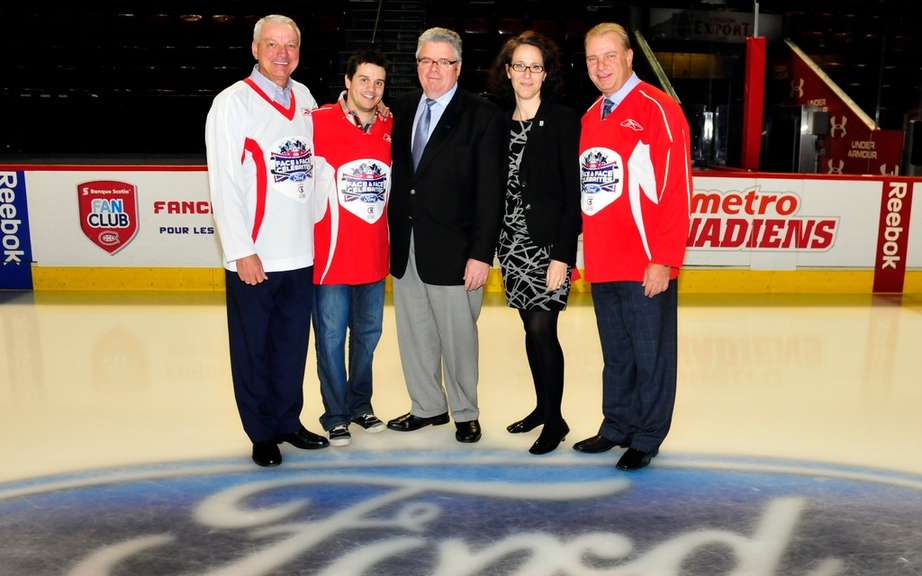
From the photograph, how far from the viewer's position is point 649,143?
9.74 ft

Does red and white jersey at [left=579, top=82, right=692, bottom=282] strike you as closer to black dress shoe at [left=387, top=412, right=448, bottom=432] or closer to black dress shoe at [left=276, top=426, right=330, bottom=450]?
black dress shoe at [left=387, top=412, right=448, bottom=432]

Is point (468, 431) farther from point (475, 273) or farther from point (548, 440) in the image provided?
point (475, 273)

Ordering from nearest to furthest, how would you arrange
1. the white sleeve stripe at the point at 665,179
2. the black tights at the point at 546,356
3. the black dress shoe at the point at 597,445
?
1. the white sleeve stripe at the point at 665,179
2. the black tights at the point at 546,356
3. the black dress shoe at the point at 597,445

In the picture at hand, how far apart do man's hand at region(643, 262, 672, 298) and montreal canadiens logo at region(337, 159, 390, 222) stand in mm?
1024

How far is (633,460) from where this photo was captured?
322 centimetres

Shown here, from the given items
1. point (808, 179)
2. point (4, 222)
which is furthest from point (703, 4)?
point (4, 222)

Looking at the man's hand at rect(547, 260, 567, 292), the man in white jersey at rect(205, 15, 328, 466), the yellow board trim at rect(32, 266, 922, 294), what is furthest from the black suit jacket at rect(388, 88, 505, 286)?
the yellow board trim at rect(32, 266, 922, 294)

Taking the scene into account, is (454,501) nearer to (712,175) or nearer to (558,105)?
(558,105)

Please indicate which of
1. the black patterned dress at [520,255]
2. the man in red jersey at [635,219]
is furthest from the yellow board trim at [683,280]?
the man in red jersey at [635,219]

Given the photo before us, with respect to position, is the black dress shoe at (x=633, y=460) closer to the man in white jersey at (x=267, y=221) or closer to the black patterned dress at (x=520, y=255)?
the black patterned dress at (x=520, y=255)

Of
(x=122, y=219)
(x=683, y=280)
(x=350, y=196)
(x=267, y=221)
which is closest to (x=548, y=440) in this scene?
(x=350, y=196)

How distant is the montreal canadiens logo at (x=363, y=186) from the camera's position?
3266 millimetres

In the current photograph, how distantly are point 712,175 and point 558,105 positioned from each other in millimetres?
3644

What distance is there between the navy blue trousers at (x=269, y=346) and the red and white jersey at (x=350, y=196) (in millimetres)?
134
